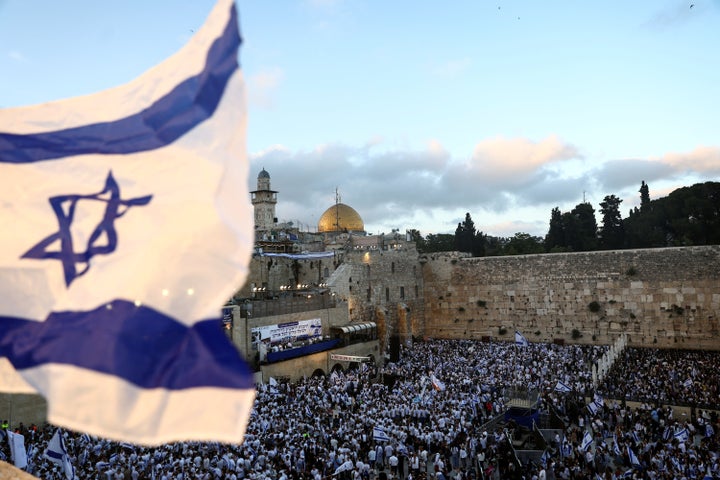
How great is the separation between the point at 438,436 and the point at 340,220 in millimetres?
35891

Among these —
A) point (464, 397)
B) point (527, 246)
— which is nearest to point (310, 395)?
point (464, 397)

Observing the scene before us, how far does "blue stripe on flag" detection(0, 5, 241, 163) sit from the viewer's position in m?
3.27

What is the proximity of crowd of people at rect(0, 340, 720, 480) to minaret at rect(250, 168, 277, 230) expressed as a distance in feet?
89.4

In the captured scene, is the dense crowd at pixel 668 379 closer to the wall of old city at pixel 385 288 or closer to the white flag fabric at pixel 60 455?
the wall of old city at pixel 385 288

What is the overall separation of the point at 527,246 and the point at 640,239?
1132 cm

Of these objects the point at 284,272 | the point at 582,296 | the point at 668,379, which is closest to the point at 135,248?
the point at 668,379

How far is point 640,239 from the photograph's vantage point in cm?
4047

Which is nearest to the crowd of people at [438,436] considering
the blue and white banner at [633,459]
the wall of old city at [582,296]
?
the blue and white banner at [633,459]

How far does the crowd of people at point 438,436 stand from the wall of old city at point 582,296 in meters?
6.75

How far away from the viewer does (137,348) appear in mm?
2953

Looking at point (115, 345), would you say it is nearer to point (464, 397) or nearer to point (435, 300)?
point (464, 397)

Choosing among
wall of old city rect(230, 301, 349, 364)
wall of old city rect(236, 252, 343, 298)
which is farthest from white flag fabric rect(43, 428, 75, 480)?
wall of old city rect(236, 252, 343, 298)

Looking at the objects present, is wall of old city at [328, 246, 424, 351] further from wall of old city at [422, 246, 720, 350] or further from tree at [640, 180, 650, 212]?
tree at [640, 180, 650, 212]

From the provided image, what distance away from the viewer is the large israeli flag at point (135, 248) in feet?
9.22
